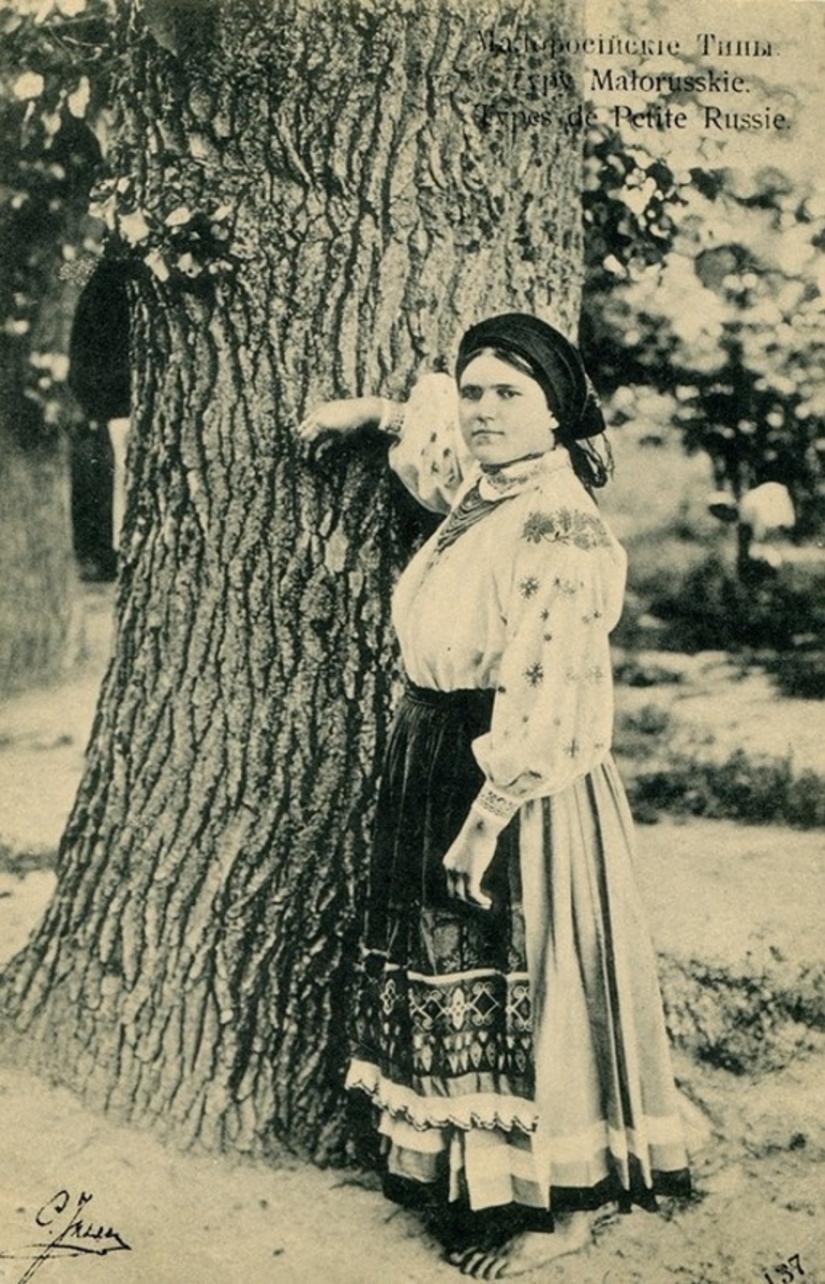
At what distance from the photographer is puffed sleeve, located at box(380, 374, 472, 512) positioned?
7.50 ft

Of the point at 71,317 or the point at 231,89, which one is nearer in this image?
the point at 231,89

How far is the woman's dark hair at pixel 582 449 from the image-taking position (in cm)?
222

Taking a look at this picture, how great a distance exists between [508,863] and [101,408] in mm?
1211

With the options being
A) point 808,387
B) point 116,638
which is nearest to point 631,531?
point 808,387

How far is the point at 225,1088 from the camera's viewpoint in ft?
7.80

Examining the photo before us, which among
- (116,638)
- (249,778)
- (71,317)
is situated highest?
(71,317)

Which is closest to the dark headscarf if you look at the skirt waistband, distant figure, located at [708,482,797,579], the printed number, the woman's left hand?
distant figure, located at [708,482,797,579]

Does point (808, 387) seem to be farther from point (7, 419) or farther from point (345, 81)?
point (7, 419)

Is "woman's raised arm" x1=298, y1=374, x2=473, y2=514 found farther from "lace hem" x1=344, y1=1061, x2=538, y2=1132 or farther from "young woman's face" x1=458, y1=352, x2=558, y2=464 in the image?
"lace hem" x1=344, y1=1061, x2=538, y2=1132

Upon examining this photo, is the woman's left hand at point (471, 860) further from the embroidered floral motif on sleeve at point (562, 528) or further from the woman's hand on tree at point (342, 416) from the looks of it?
the woman's hand on tree at point (342, 416)

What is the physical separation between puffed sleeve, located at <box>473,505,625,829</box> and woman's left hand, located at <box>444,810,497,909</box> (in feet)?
0.11

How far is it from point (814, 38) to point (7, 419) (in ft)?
5.99

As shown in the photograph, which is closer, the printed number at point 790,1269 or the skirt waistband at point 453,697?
the skirt waistband at point 453,697
